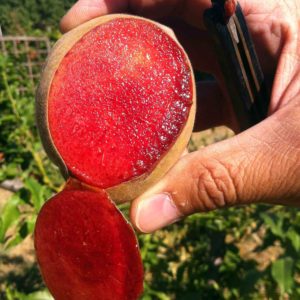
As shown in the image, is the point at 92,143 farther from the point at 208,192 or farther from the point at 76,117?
the point at 208,192

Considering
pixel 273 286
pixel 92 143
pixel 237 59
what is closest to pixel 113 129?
pixel 92 143

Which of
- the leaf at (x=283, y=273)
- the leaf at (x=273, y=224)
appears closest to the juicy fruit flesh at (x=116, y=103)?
the leaf at (x=283, y=273)

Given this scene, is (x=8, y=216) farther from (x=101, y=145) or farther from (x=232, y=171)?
(x=232, y=171)

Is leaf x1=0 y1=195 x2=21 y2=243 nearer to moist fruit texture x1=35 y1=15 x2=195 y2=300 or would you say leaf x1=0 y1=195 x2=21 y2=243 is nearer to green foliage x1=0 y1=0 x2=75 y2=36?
moist fruit texture x1=35 y1=15 x2=195 y2=300

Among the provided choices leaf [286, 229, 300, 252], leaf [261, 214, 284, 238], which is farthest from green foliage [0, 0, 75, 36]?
leaf [286, 229, 300, 252]

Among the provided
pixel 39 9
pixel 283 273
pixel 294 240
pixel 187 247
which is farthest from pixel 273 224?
pixel 39 9

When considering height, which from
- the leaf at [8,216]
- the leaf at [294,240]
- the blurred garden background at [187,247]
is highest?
the leaf at [294,240]

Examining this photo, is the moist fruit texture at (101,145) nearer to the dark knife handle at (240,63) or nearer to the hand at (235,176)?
the hand at (235,176)
